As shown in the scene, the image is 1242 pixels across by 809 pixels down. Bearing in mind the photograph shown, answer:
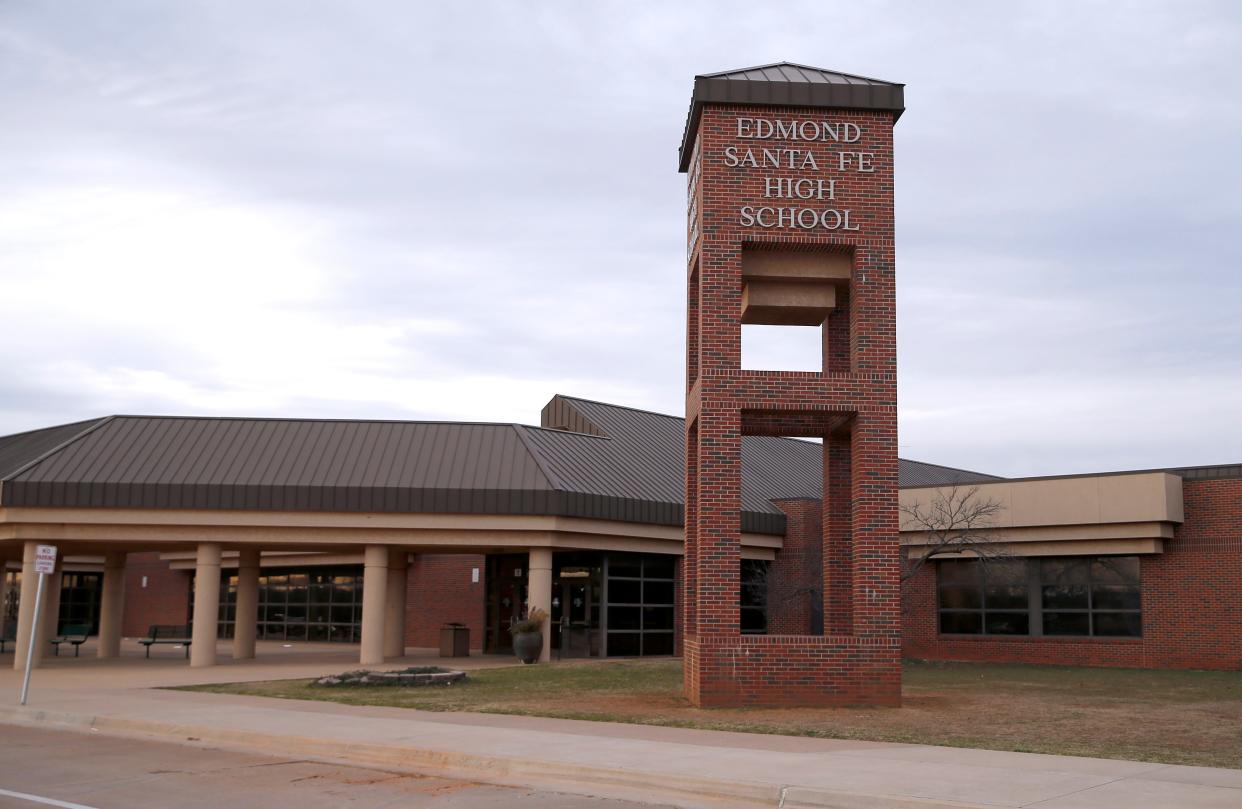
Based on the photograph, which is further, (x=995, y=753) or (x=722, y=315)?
(x=722, y=315)

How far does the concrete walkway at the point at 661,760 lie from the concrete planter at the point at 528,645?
11237 mm

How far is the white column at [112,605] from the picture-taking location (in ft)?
110

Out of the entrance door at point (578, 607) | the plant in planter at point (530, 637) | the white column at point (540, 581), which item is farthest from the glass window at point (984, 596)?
the plant in planter at point (530, 637)

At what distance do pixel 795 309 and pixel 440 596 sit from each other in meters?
23.4

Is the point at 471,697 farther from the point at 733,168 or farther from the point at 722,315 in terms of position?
the point at 733,168

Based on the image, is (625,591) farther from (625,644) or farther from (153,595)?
(153,595)

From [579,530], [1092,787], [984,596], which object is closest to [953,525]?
[984,596]

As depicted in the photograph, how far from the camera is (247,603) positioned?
108ft

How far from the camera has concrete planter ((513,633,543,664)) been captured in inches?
1163

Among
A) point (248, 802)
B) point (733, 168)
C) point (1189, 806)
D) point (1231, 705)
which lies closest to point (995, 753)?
point (1189, 806)

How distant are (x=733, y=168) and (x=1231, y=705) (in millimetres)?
12401

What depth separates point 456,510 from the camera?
96.6 feet

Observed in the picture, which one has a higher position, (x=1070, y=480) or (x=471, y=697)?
(x=1070, y=480)

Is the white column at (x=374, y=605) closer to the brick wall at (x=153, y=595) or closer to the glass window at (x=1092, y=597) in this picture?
the glass window at (x=1092, y=597)
